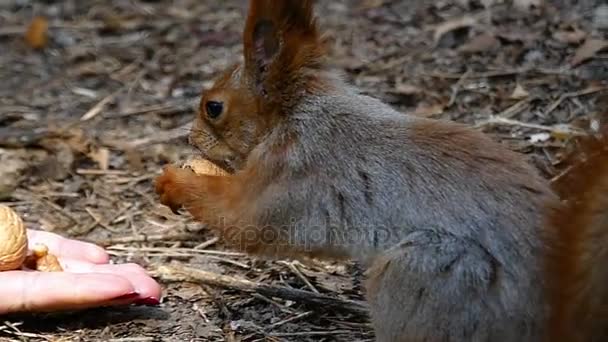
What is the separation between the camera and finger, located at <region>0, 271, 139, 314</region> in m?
2.92

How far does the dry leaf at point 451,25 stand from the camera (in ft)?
16.8

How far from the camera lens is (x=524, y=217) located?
2475 mm

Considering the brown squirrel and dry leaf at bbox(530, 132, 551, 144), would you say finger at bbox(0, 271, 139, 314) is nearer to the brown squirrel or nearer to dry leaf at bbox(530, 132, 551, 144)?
the brown squirrel

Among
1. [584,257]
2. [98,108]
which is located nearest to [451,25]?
[98,108]

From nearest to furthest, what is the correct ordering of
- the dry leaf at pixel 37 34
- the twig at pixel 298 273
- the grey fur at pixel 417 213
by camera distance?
the grey fur at pixel 417 213 < the twig at pixel 298 273 < the dry leaf at pixel 37 34

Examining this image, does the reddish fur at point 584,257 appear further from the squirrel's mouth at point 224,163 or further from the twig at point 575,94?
the twig at point 575,94

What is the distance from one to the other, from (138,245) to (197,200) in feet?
2.43

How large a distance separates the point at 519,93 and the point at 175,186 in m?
1.91

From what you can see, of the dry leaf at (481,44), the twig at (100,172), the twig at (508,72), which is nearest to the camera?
the twig at (100,172)

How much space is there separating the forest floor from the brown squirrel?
0.30 metres

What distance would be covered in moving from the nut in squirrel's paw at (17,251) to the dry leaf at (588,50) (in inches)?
98.4

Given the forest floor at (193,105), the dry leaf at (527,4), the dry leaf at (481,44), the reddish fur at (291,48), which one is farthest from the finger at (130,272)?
the dry leaf at (527,4)

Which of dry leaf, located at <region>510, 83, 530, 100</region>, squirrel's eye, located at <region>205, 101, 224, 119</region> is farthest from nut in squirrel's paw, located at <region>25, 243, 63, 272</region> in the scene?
dry leaf, located at <region>510, 83, 530, 100</region>

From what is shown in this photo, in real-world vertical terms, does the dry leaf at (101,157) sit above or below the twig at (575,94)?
below
